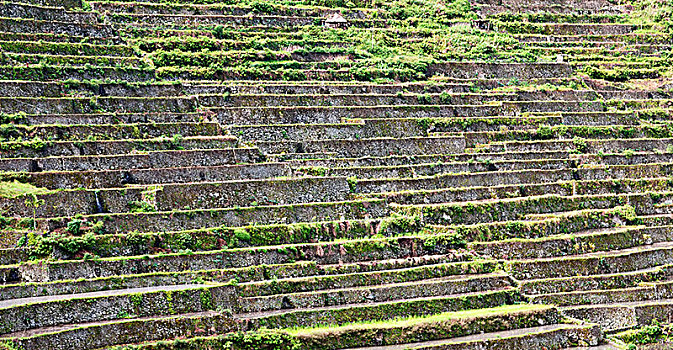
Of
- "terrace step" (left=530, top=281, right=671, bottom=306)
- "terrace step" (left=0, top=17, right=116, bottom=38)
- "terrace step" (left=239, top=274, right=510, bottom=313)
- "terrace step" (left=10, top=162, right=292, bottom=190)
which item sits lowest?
"terrace step" (left=530, top=281, right=671, bottom=306)

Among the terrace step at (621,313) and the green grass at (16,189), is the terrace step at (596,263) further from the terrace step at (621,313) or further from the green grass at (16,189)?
the green grass at (16,189)

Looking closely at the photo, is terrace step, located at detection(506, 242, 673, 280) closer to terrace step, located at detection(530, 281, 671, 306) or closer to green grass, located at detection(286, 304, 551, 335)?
terrace step, located at detection(530, 281, 671, 306)

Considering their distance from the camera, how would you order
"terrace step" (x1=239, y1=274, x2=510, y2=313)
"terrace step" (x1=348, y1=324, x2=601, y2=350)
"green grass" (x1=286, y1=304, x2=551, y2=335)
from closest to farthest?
1. "green grass" (x1=286, y1=304, x2=551, y2=335)
2. "terrace step" (x1=348, y1=324, x2=601, y2=350)
3. "terrace step" (x1=239, y1=274, x2=510, y2=313)

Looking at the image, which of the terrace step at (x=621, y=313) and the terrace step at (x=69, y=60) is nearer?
the terrace step at (x=621, y=313)

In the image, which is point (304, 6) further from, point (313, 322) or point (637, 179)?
point (313, 322)

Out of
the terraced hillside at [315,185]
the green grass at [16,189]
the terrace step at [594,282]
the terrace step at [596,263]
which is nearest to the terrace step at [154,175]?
the terraced hillside at [315,185]

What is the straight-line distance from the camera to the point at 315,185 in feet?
117

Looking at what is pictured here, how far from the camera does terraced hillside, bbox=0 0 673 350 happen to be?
30.9 meters

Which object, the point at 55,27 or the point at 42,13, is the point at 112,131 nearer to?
the point at 55,27

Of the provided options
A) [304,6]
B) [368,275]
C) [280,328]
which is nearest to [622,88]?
→ [304,6]

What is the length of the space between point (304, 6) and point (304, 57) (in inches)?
210

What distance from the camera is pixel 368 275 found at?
3322 centimetres

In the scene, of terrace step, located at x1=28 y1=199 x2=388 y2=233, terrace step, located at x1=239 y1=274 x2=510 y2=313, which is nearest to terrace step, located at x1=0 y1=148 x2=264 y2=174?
terrace step, located at x1=28 y1=199 x2=388 y2=233

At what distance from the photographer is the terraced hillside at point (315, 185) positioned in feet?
102
